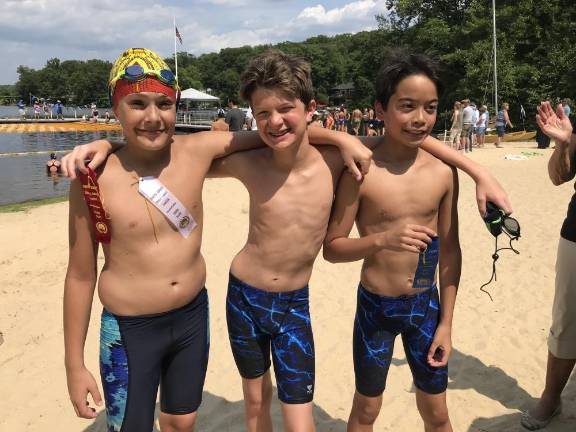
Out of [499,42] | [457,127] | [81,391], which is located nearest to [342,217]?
[81,391]

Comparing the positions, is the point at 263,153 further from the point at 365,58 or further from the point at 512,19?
the point at 365,58

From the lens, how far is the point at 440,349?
8.36 feet

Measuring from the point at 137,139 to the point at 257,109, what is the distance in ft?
1.93

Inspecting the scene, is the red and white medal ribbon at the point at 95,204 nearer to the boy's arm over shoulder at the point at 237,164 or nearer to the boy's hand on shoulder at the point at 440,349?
the boy's arm over shoulder at the point at 237,164

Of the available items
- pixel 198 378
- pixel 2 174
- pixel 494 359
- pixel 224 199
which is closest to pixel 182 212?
pixel 198 378

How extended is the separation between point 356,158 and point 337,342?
2895 millimetres

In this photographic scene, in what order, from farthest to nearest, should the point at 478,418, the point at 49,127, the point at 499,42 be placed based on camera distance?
1. the point at 49,127
2. the point at 499,42
3. the point at 478,418

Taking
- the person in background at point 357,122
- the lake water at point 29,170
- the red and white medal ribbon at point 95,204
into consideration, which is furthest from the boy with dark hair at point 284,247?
the person in background at point 357,122

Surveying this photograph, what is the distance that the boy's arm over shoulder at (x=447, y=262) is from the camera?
2.53 meters

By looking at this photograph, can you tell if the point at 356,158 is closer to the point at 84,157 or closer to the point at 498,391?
the point at 84,157

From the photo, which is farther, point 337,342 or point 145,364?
point 337,342

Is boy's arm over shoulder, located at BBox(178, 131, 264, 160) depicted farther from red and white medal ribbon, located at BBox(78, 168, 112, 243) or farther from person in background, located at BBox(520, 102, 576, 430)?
person in background, located at BBox(520, 102, 576, 430)

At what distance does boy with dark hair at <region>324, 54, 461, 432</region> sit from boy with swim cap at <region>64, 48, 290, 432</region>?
830 mm

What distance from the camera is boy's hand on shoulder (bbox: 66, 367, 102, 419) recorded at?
223cm
